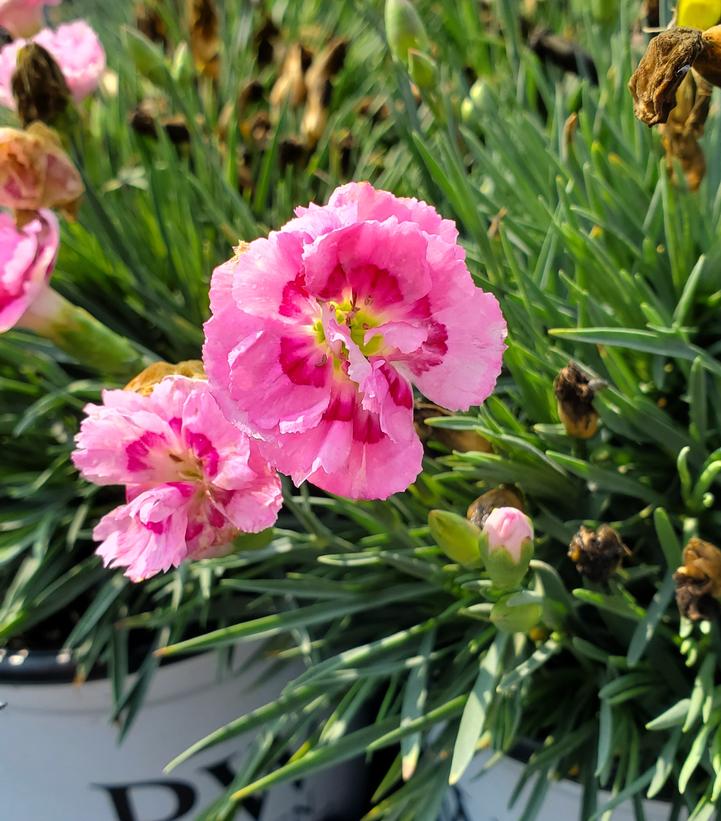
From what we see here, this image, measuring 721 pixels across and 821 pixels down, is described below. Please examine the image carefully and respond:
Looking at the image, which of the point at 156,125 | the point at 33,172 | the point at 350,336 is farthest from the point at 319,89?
the point at 350,336

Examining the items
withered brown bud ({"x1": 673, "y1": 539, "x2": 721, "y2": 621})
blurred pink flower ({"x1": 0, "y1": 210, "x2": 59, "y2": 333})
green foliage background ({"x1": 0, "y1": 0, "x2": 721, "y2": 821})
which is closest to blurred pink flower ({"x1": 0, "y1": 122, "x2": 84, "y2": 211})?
blurred pink flower ({"x1": 0, "y1": 210, "x2": 59, "y2": 333})

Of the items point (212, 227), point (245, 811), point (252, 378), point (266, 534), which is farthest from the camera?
point (212, 227)

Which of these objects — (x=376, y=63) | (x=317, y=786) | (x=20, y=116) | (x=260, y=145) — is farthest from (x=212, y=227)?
(x=317, y=786)

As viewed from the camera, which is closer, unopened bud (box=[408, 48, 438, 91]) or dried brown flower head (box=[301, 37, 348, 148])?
unopened bud (box=[408, 48, 438, 91])

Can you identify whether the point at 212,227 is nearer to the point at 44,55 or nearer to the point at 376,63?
the point at 44,55

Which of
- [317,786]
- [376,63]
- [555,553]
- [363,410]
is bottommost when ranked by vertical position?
[317,786]

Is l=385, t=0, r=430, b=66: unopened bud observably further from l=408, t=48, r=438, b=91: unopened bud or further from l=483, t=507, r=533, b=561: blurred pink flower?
l=483, t=507, r=533, b=561: blurred pink flower

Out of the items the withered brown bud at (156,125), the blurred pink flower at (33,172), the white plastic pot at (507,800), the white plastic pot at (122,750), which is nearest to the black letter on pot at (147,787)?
the white plastic pot at (122,750)
